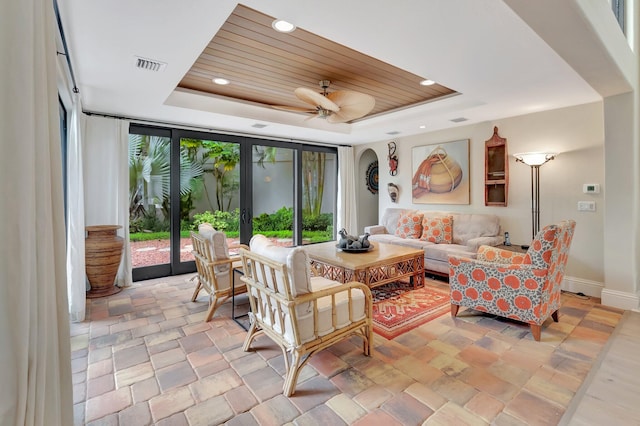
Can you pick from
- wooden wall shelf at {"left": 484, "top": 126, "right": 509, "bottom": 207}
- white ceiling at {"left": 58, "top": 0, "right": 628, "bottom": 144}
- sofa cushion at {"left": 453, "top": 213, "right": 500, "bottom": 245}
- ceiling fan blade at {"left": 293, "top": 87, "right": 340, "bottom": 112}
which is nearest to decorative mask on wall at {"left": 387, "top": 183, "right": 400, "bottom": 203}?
sofa cushion at {"left": 453, "top": 213, "right": 500, "bottom": 245}

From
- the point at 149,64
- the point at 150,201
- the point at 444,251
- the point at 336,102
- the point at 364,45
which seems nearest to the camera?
the point at 364,45

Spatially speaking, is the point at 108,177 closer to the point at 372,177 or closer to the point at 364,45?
the point at 364,45

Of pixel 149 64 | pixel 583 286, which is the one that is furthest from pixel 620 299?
pixel 149 64

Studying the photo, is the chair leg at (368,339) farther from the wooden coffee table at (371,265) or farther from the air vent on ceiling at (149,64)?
the air vent on ceiling at (149,64)

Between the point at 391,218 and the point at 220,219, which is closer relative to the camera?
the point at 220,219

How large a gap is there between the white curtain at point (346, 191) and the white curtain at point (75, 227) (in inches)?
181

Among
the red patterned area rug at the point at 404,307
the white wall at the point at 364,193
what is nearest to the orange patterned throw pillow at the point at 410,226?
the red patterned area rug at the point at 404,307

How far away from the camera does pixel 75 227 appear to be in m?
3.18

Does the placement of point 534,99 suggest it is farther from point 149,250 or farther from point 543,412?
point 149,250

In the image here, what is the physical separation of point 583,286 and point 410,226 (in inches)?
93.3

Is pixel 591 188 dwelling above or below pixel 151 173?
below

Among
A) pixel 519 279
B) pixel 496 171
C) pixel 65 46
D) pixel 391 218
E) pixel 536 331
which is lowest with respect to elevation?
pixel 536 331

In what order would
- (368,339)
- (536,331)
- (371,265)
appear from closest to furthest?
1. (368,339)
2. (536,331)
3. (371,265)

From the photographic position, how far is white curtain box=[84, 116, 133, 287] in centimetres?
410
